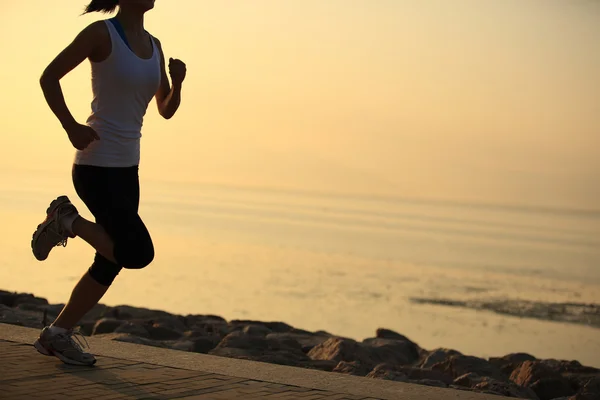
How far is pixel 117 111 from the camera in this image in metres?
5.11

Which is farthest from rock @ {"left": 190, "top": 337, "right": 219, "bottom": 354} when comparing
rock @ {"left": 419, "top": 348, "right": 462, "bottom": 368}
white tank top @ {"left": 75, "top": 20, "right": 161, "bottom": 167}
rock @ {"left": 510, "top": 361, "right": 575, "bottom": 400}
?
white tank top @ {"left": 75, "top": 20, "right": 161, "bottom": 167}

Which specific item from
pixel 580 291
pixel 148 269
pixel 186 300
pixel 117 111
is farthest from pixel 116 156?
pixel 580 291

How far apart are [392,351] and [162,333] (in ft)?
7.33

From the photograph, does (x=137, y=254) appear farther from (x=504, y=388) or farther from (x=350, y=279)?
(x=350, y=279)

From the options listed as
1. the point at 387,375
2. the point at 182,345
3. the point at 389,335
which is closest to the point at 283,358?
the point at 182,345

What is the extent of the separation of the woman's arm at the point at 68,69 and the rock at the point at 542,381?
16.2 ft

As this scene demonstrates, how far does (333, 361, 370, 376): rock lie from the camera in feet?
27.9

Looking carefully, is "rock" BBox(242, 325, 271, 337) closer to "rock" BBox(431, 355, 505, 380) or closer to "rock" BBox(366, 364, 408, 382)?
"rock" BBox(431, 355, 505, 380)

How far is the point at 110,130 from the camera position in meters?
5.12

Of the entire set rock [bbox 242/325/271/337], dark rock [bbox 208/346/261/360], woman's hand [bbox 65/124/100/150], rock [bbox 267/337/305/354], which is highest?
woman's hand [bbox 65/124/100/150]

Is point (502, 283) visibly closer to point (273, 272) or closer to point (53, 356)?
point (273, 272)

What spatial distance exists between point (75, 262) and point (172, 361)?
14306 millimetres

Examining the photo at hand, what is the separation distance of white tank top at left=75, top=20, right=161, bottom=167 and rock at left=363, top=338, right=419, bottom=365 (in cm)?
535

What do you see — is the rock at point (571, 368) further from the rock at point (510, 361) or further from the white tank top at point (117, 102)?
the white tank top at point (117, 102)
